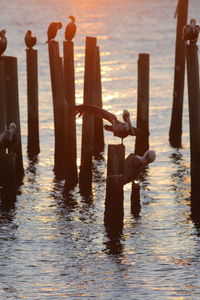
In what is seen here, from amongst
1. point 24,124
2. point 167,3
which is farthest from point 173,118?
point 167,3

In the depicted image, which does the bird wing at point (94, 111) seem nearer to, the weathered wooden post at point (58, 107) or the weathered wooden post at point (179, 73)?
the weathered wooden post at point (58, 107)

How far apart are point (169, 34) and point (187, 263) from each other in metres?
56.4

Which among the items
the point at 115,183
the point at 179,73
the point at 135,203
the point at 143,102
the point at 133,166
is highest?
the point at 179,73

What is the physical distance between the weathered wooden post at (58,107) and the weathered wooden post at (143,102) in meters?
1.91

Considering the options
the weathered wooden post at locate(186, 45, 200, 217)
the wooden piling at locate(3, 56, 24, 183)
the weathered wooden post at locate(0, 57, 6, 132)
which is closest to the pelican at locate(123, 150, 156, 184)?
the weathered wooden post at locate(186, 45, 200, 217)

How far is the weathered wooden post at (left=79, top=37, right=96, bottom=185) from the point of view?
65.3ft

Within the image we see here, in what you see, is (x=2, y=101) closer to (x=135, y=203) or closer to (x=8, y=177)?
(x=8, y=177)

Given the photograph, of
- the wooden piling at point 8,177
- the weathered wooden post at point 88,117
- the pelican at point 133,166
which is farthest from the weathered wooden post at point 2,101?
the pelican at point 133,166

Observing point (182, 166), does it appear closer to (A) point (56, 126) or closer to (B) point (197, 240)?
(A) point (56, 126)

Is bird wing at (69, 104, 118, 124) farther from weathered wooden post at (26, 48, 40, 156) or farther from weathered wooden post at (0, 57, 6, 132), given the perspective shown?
weathered wooden post at (26, 48, 40, 156)

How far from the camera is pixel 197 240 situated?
1689 cm

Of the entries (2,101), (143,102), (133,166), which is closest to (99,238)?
(133,166)

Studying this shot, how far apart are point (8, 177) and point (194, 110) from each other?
144 inches

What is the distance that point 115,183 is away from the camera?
1639 cm
